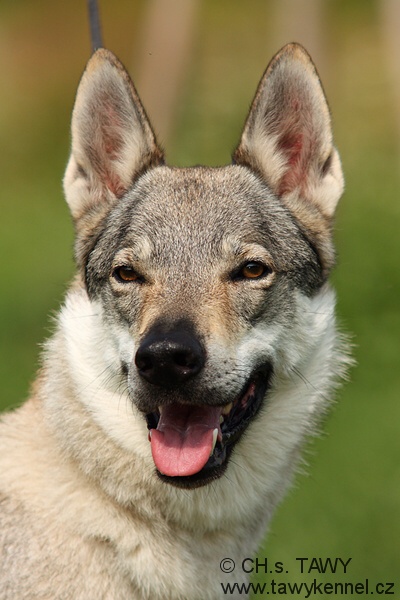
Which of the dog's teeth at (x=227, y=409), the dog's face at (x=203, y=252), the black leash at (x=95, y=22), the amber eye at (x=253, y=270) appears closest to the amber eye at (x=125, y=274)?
the dog's face at (x=203, y=252)

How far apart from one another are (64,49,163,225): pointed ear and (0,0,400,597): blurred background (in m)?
0.60

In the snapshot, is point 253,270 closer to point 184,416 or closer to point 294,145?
point 184,416

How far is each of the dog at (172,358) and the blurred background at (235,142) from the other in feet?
1.43

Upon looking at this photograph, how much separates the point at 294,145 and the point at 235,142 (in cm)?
487

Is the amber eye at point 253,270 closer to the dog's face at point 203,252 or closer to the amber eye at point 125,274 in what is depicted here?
the dog's face at point 203,252

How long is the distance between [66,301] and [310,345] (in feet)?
3.75

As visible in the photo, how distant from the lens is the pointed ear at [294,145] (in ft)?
13.4

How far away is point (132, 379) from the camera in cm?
347

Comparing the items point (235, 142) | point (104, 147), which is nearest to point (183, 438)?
point (104, 147)

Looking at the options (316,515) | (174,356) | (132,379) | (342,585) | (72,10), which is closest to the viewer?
(174,356)

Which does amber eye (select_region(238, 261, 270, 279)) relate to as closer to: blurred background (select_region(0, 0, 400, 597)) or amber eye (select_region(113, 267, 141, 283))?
amber eye (select_region(113, 267, 141, 283))

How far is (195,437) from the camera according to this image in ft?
11.4

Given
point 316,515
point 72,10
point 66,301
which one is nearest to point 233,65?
point 72,10

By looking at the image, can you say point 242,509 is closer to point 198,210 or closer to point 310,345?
point 310,345
